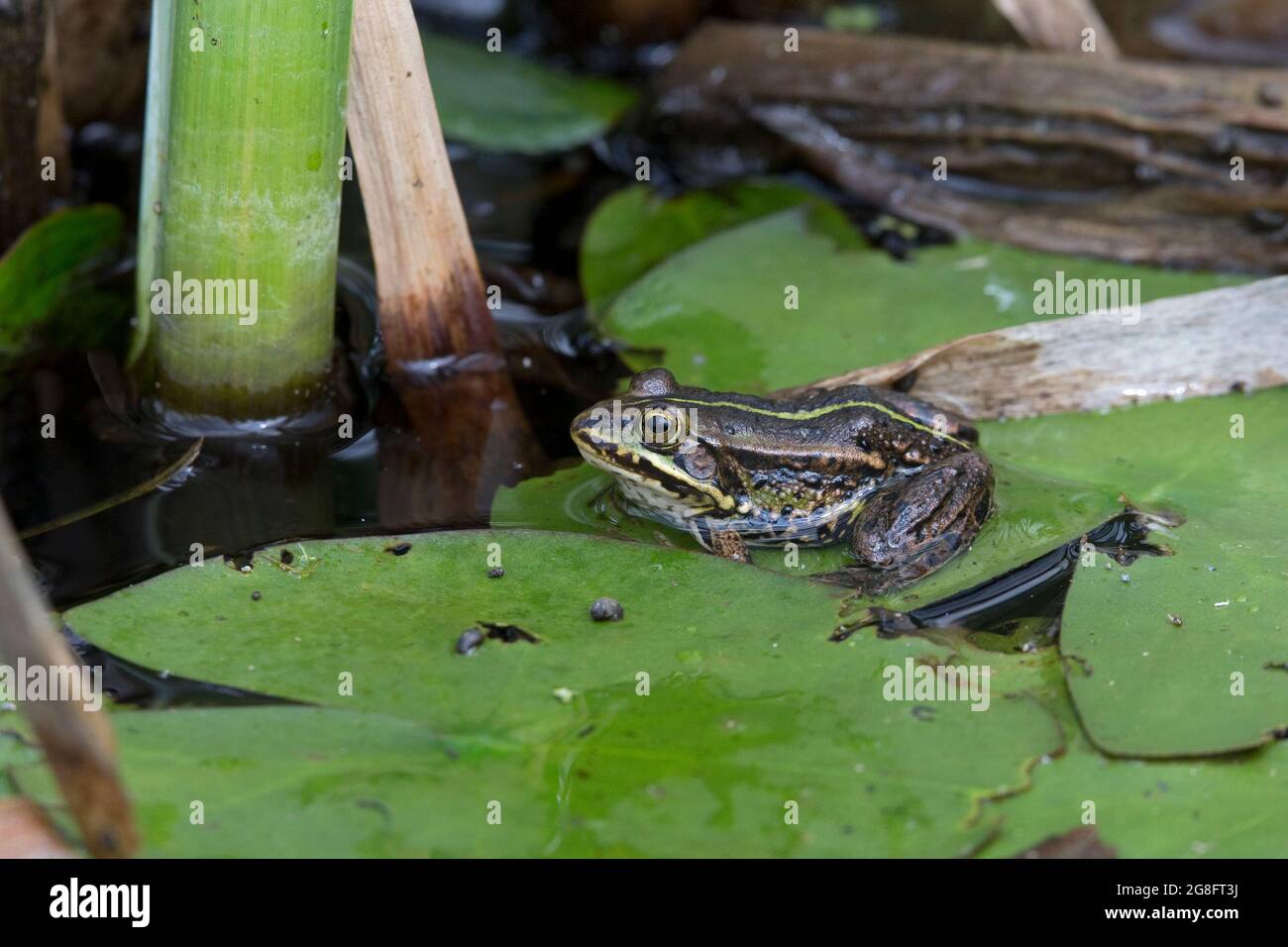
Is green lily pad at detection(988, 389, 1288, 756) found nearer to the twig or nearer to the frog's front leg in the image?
the frog's front leg

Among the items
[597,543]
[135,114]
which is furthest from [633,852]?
[135,114]

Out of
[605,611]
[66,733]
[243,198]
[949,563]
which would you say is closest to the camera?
[66,733]

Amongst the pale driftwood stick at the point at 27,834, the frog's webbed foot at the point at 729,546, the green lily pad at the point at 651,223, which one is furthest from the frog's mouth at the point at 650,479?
the pale driftwood stick at the point at 27,834

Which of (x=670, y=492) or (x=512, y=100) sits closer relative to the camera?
(x=670, y=492)

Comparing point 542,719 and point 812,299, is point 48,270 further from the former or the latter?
point 542,719

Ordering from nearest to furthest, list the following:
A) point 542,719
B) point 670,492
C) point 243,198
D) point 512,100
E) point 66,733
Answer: point 66,733
point 542,719
point 243,198
point 670,492
point 512,100

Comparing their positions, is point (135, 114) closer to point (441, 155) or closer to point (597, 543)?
point (441, 155)

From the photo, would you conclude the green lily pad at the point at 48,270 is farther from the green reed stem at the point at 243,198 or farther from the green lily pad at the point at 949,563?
the green lily pad at the point at 949,563

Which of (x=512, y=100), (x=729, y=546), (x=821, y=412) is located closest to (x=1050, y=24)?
(x=512, y=100)
